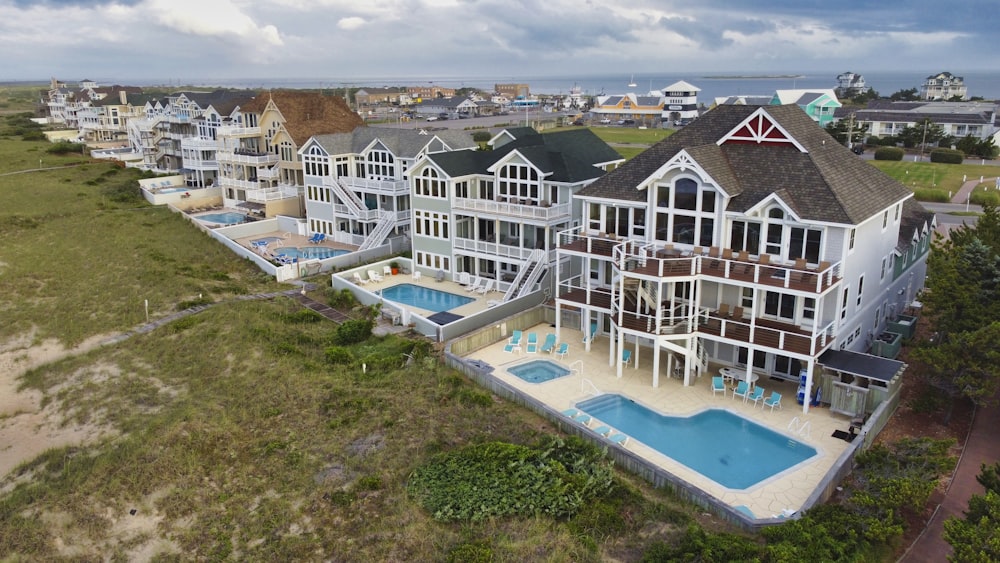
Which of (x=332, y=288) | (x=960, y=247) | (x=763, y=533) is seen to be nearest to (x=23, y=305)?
(x=332, y=288)

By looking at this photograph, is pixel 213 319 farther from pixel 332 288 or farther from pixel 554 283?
pixel 554 283

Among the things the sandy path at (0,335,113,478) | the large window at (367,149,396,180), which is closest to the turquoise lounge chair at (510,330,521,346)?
the sandy path at (0,335,113,478)

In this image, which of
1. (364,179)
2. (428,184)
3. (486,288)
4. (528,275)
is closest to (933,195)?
(528,275)

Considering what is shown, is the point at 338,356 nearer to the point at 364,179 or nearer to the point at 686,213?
the point at 686,213

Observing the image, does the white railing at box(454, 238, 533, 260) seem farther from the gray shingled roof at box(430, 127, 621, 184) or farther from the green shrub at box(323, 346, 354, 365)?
the green shrub at box(323, 346, 354, 365)

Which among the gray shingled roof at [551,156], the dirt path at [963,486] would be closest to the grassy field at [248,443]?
the dirt path at [963,486]

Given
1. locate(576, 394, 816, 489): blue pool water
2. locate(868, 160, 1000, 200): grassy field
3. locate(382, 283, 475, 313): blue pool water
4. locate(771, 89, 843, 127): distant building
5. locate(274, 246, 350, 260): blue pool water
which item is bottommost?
locate(576, 394, 816, 489): blue pool water

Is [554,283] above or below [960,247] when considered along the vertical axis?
below
